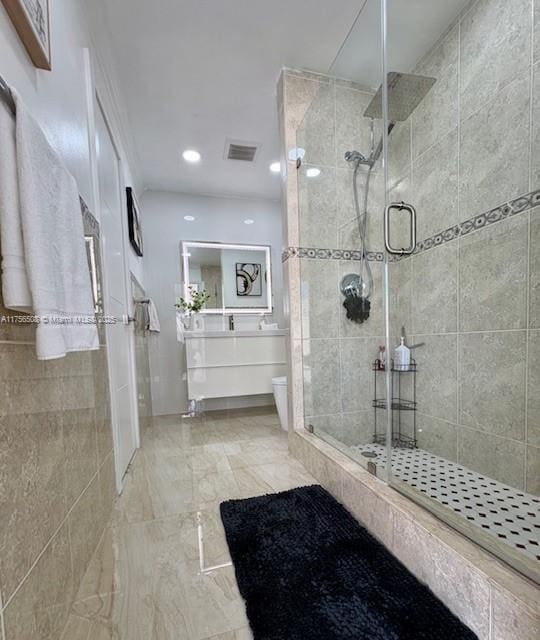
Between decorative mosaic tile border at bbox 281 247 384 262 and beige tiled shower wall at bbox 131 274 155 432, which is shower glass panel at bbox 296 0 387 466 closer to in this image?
decorative mosaic tile border at bbox 281 247 384 262

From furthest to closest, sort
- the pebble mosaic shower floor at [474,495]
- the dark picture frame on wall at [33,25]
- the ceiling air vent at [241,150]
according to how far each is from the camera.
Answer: the ceiling air vent at [241,150]
the pebble mosaic shower floor at [474,495]
the dark picture frame on wall at [33,25]

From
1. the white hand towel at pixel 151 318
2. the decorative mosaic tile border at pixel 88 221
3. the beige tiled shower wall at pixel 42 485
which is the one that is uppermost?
the decorative mosaic tile border at pixel 88 221

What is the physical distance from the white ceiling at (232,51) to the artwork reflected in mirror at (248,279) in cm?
124

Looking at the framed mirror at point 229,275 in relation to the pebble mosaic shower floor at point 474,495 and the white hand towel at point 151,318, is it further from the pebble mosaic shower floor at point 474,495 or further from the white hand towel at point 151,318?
Answer: the pebble mosaic shower floor at point 474,495

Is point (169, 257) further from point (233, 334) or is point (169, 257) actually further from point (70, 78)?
point (70, 78)

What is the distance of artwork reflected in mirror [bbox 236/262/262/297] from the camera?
10.6 feet

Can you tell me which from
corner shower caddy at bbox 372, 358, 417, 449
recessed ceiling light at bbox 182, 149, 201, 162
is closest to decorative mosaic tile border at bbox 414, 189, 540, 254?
corner shower caddy at bbox 372, 358, 417, 449

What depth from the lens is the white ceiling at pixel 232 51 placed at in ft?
4.84

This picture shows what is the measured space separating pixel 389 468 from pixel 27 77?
5.99 feet

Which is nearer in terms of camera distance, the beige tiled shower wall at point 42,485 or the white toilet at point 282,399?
the beige tiled shower wall at point 42,485

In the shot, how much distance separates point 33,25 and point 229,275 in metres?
2.46

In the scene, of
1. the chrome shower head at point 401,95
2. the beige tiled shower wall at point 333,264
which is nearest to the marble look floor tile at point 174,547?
the beige tiled shower wall at point 333,264

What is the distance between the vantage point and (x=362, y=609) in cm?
83

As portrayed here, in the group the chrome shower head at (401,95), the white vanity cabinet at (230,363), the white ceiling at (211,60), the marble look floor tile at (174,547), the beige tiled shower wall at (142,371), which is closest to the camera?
the marble look floor tile at (174,547)
